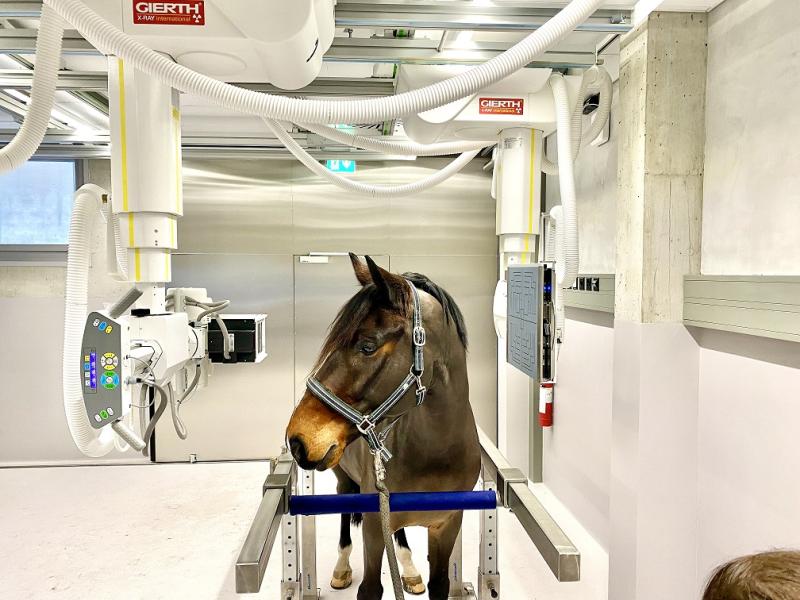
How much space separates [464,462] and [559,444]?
2.08 m

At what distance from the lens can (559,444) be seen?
144 inches

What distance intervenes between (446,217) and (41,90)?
329cm

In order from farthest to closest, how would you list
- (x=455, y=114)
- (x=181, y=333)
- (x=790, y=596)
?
(x=455, y=114)
(x=181, y=333)
(x=790, y=596)

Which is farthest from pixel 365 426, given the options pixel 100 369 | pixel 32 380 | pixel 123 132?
pixel 32 380

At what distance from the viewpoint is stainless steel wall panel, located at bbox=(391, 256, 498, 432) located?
462 centimetres

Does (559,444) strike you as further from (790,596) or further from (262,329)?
(790,596)

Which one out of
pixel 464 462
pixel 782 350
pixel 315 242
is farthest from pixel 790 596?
pixel 315 242

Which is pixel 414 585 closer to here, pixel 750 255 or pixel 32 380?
pixel 750 255

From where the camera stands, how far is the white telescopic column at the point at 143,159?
1666mm

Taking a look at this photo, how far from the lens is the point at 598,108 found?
2.50 metres

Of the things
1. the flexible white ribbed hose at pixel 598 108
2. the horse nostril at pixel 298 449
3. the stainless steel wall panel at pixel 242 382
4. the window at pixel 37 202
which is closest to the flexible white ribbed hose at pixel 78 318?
the horse nostril at pixel 298 449

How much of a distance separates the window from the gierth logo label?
12.2 ft

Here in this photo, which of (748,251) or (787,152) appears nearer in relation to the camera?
(787,152)

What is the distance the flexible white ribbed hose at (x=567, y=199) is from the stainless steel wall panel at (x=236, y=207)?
290 cm
